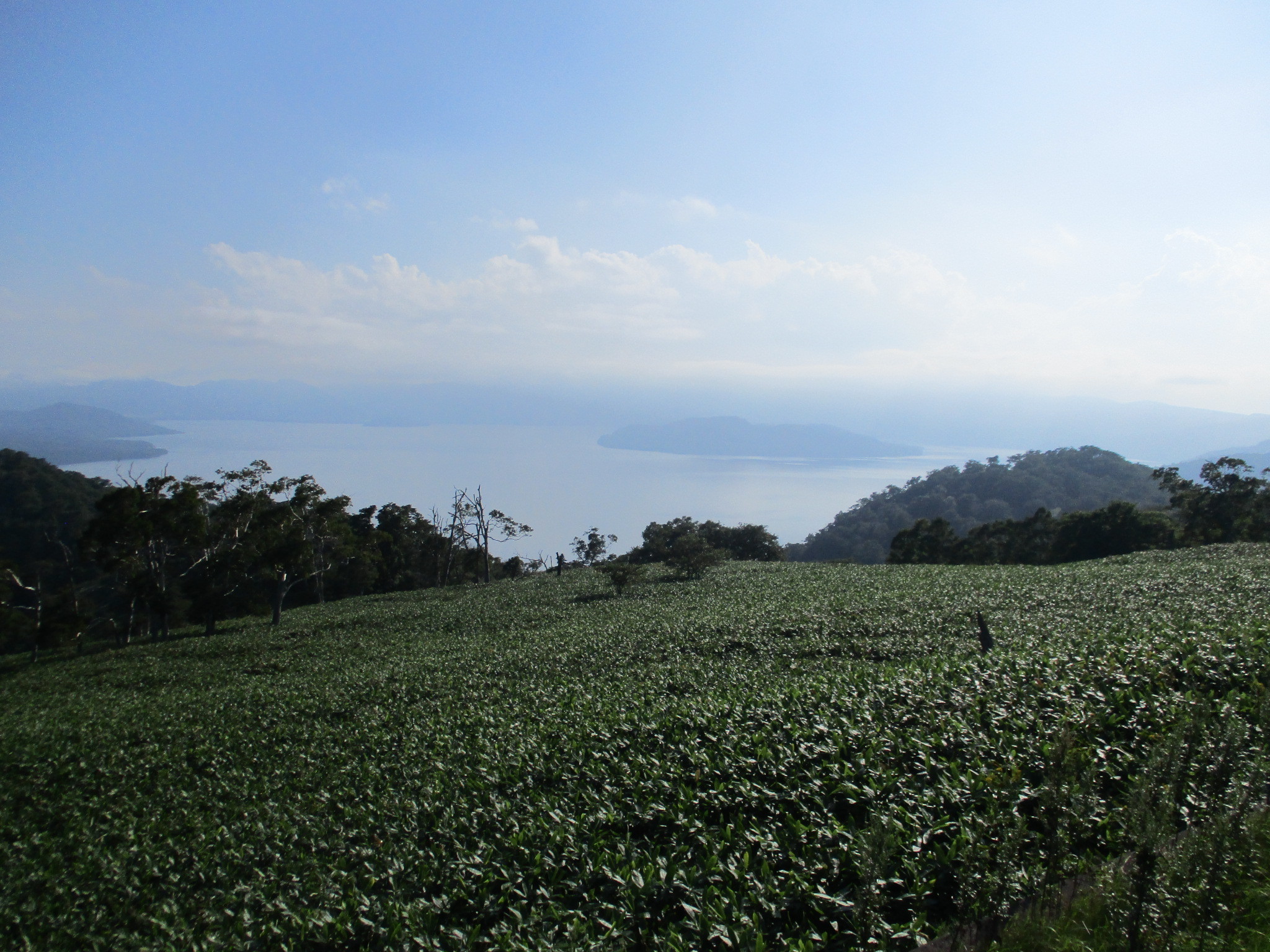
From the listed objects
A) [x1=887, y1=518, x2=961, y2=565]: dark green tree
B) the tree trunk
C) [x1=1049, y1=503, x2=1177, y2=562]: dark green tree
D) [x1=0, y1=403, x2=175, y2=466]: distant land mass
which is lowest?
the tree trunk

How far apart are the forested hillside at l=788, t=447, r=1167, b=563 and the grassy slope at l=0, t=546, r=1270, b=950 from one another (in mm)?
68458

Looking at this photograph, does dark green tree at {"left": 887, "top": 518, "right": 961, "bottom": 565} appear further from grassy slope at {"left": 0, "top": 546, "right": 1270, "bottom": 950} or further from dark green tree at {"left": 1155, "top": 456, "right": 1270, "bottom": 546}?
grassy slope at {"left": 0, "top": 546, "right": 1270, "bottom": 950}

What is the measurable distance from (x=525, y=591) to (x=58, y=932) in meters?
28.6

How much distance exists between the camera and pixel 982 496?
95.2 meters

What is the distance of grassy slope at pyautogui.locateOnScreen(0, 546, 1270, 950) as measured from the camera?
442cm

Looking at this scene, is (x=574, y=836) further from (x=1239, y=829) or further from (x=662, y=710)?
(x=1239, y=829)

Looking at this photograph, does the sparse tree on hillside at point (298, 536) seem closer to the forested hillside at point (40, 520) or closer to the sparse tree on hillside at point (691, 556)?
the forested hillside at point (40, 520)

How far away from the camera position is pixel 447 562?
170 feet

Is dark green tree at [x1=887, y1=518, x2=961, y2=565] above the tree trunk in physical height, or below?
above

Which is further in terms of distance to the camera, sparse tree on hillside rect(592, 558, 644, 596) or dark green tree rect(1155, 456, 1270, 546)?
dark green tree rect(1155, 456, 1270, 546)

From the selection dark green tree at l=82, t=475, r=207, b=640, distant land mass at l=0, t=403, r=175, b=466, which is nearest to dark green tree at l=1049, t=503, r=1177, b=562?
dark green tree at l=82, t=475, r=207, b=640

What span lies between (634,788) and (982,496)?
338ft

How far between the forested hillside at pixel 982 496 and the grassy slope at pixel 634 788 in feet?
225

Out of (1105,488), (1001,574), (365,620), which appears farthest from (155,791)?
(1105,488)
